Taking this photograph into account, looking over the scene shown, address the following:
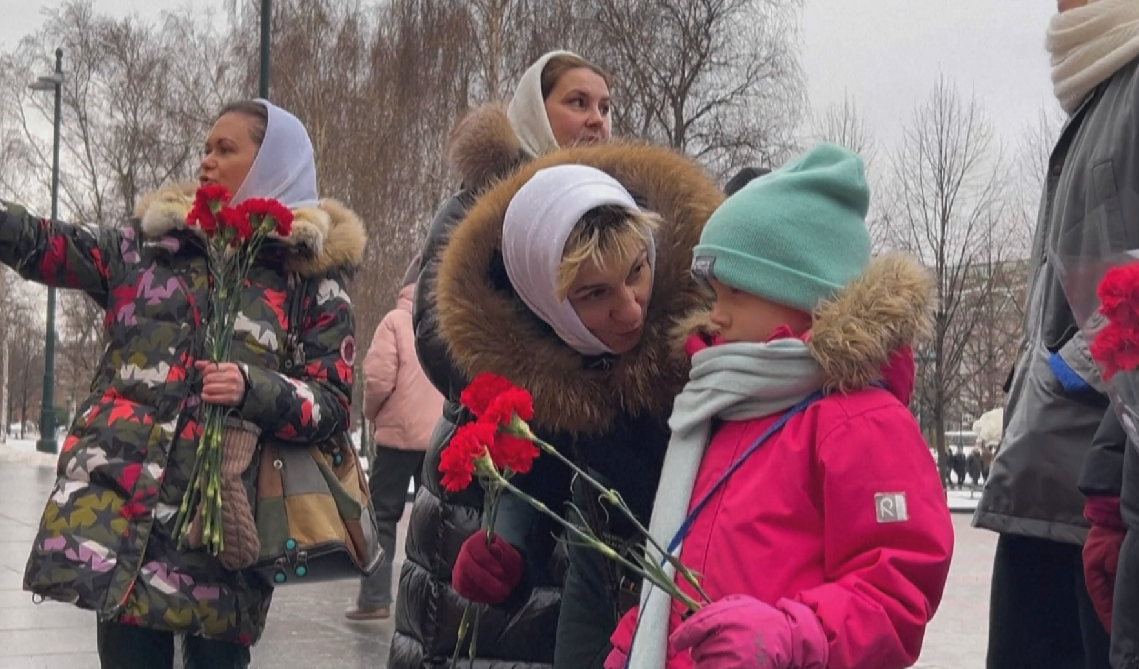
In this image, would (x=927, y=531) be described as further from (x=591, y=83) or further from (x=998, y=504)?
(x=591, y=83)

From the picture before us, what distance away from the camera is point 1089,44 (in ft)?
10.3

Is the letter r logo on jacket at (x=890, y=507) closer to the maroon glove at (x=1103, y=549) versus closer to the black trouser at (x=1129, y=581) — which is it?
the black trouser at (x=1129, y=581)

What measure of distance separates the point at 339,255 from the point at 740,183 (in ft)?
3.82

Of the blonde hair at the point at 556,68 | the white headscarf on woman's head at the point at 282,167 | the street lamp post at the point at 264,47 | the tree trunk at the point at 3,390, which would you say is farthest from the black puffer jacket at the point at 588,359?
the tree trunk at the point at 3,390

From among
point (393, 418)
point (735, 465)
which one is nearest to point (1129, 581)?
point (735, 465)

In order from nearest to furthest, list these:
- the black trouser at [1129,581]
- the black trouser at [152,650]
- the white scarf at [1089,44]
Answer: the black trouser at [1129,581], the white scarf at [1089,44], the black trouser at [152,650]

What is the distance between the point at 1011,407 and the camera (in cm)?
324

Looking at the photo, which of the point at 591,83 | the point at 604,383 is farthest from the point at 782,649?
the point at 591,83

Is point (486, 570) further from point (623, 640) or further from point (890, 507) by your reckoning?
point (890, 507)

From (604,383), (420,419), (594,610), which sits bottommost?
(420,419)

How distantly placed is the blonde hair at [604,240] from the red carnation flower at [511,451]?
21.7 inches

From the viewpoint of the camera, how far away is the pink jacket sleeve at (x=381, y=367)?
25.9 feet

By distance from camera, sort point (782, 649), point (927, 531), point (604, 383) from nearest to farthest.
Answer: point (782, 649), point (927, 531), point (604, 383)

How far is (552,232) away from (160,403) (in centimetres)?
128
